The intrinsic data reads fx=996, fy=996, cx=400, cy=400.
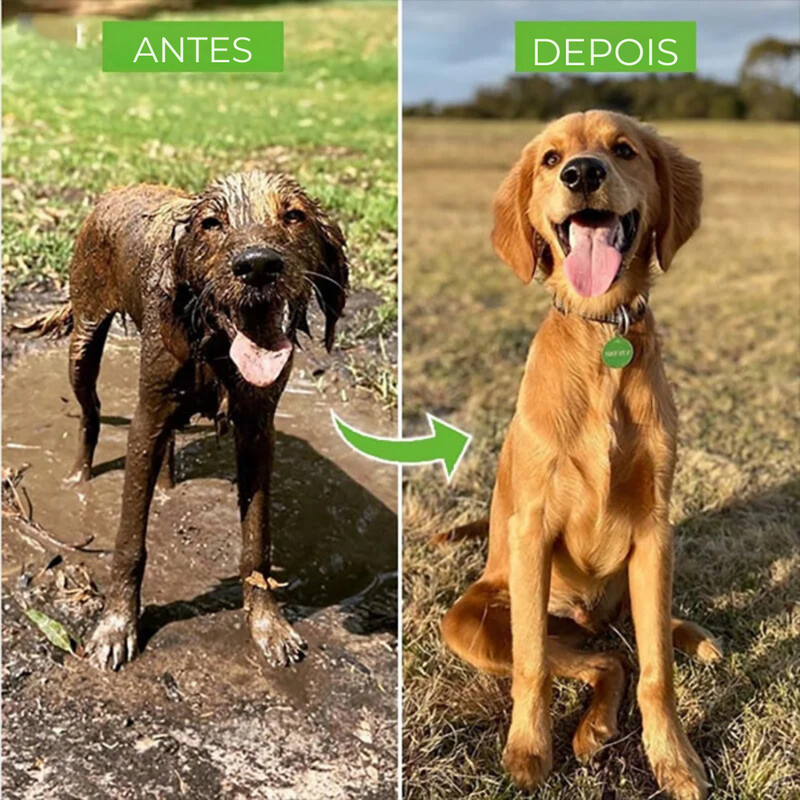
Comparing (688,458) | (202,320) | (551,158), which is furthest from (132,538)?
(688,458)

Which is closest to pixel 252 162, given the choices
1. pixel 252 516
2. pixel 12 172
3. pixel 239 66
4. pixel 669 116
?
pixel 239 66

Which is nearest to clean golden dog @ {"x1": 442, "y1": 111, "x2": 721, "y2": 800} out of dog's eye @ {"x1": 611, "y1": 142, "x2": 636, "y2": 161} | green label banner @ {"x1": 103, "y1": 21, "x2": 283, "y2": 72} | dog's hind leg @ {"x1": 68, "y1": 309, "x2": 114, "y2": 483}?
dog's eye @ {"x1": 611, "y1": 142, "x2": 636, "y2": 161}

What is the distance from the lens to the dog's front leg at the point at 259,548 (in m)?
2.36

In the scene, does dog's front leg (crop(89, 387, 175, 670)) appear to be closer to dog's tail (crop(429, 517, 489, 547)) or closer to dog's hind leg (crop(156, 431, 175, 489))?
dog's hind leg (crop(156, 431, 175, 489))

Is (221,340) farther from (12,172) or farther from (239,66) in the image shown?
(12,172)

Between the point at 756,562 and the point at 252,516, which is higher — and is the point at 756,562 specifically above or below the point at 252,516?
below

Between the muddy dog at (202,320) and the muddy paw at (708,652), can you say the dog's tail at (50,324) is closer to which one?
the muddy dog at (202,320)

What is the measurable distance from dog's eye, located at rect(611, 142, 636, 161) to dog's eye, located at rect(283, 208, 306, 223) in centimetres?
66

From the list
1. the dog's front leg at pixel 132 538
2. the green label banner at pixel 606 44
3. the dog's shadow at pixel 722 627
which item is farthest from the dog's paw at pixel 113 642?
the green label banner at pixel 606 44

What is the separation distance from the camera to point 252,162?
8.59 feet

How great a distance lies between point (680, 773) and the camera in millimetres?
2209

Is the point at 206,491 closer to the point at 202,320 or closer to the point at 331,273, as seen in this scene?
the point at 202,320

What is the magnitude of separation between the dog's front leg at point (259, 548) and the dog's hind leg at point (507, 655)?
0.39 meters

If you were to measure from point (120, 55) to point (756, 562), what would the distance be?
232cm
